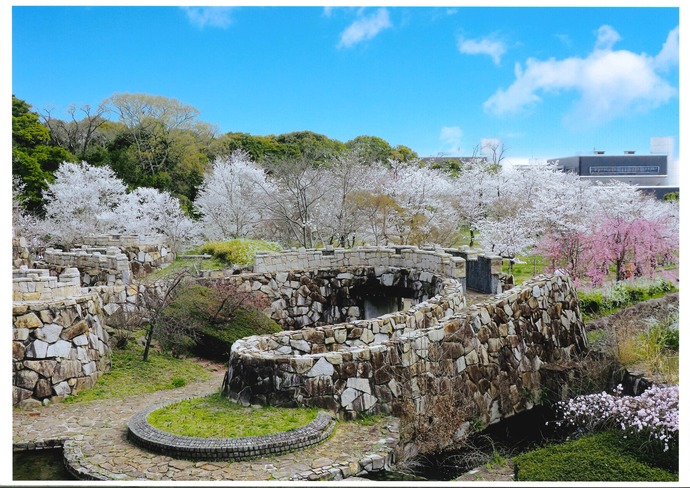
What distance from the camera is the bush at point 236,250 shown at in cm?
1223

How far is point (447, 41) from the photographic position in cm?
682

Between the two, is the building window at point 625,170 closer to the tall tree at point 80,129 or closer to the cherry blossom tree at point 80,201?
the cherry blossom tree at point 80,201

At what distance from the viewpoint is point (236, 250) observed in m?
12.4

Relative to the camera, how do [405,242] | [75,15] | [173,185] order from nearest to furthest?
[75,15], [405,242], [173,185]

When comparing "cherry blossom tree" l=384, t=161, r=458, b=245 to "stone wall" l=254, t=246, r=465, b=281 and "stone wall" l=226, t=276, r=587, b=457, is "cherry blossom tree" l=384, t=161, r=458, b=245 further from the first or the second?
"stone wall" l=226, t=276, r=587, b=457

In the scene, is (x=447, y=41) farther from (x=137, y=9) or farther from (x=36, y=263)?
(x=36, y=263)

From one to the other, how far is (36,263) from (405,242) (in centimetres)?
852

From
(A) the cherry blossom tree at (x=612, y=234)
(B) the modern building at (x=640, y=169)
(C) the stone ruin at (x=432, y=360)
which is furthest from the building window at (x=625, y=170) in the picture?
(C) the stone ruin at (x=432, y=360)

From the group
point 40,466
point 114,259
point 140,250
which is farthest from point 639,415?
→ point 140,250

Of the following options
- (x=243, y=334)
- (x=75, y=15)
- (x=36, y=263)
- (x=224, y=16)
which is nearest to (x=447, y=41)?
(x=224, y=16)

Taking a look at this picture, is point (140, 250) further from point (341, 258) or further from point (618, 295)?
point (618, 295)

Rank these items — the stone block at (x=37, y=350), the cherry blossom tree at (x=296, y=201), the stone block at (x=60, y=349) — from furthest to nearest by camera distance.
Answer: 1. the cherry blossom tree at (x=296, y=201)
2. the stone block at (x=60, y=349)
3. the stone block at (x=37, y=350)

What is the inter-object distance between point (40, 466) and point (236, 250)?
736 centimetres

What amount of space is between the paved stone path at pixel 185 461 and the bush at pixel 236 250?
234 inches
